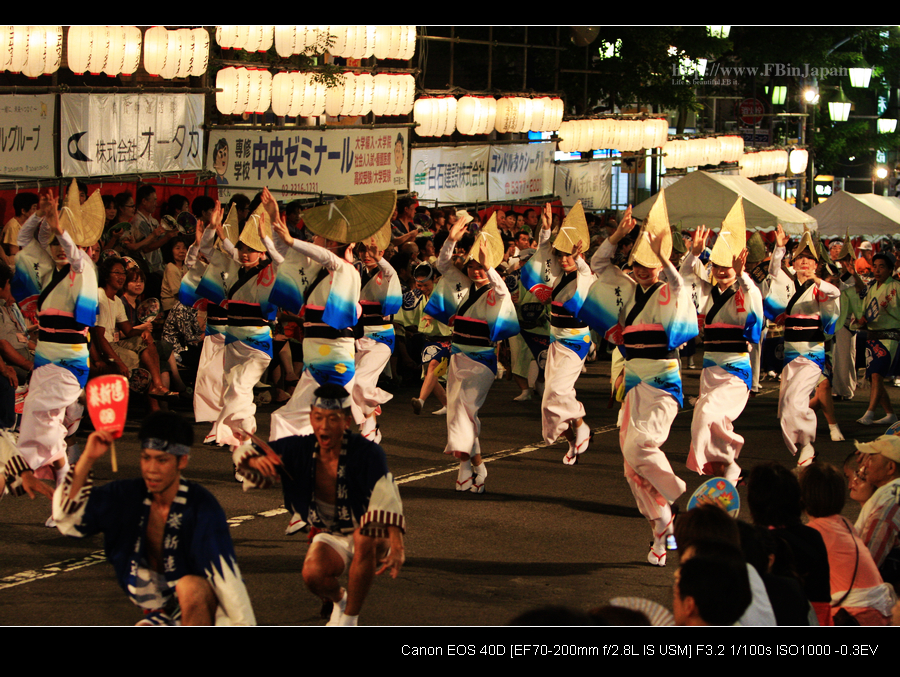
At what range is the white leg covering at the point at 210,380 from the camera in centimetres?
898

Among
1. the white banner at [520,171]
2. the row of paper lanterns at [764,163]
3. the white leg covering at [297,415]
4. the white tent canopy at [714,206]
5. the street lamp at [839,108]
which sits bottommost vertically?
the white leg covering at [297,415]

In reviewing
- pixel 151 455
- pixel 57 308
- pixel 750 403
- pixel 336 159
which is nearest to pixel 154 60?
pixel 336 159

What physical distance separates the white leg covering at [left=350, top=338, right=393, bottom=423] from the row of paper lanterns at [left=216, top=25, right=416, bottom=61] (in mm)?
5417

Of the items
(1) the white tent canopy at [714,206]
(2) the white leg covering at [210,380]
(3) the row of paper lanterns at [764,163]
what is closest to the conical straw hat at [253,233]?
(2) the white leg covering at [210,380]

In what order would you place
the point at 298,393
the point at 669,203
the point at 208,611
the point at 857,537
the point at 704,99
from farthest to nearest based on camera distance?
the point at 704,99 < the point at 669,203 < the point at 298,393 < the point at 857,537 < the point at 208,611

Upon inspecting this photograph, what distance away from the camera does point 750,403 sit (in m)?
12.3

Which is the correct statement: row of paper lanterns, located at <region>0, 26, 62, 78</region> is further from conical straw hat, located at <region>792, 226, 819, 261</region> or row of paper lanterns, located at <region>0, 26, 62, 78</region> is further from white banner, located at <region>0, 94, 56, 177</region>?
conical straw hat, located at <region>792, 226, 819, 261</region>

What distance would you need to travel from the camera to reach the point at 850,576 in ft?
13.5

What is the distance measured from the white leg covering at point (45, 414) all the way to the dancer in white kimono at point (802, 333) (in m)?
5.63

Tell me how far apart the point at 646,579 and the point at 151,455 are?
126 inches

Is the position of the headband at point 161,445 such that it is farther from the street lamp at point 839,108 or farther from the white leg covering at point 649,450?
the street lamp at point 839,108

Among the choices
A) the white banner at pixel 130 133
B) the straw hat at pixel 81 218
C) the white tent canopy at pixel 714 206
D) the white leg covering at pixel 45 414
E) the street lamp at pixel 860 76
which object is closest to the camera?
the white leg covering at pixel 45 414

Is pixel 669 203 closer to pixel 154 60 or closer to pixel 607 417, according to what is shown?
Result: pixel 607 417

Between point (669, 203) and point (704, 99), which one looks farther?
point (704, 99)
